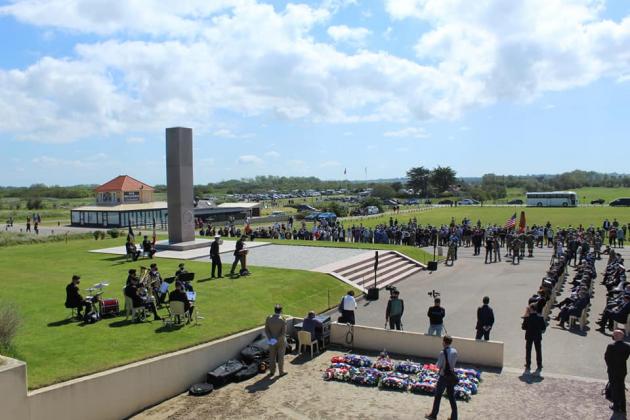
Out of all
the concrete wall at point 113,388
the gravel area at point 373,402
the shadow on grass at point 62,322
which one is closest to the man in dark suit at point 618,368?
the gravel area at point 373,402

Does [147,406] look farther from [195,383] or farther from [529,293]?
[529,293]

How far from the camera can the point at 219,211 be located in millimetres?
54500

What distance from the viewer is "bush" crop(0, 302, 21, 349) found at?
9.68 metres

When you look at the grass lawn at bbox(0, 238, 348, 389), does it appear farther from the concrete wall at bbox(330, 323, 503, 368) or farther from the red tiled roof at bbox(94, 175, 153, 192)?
the red tiled roof at bbox(94, 175, 153, 192)

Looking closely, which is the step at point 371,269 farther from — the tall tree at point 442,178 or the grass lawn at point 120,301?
the tall tree at point 442,178

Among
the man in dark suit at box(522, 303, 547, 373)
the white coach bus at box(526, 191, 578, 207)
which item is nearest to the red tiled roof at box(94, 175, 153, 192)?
the man in dark suit at box(522, 303, 547, 373)

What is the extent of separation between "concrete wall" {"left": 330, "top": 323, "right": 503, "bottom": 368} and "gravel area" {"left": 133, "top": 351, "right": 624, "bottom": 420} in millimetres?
580

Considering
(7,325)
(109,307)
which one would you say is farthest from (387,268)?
(7,325)

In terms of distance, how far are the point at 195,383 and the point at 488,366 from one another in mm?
6506

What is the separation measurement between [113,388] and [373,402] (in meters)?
4.94

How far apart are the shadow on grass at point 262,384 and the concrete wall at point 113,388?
123 cm

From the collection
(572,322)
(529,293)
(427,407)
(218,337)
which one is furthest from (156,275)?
(529,293)

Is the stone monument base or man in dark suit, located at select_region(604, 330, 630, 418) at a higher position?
the stone monument base

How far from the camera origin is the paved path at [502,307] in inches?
456
